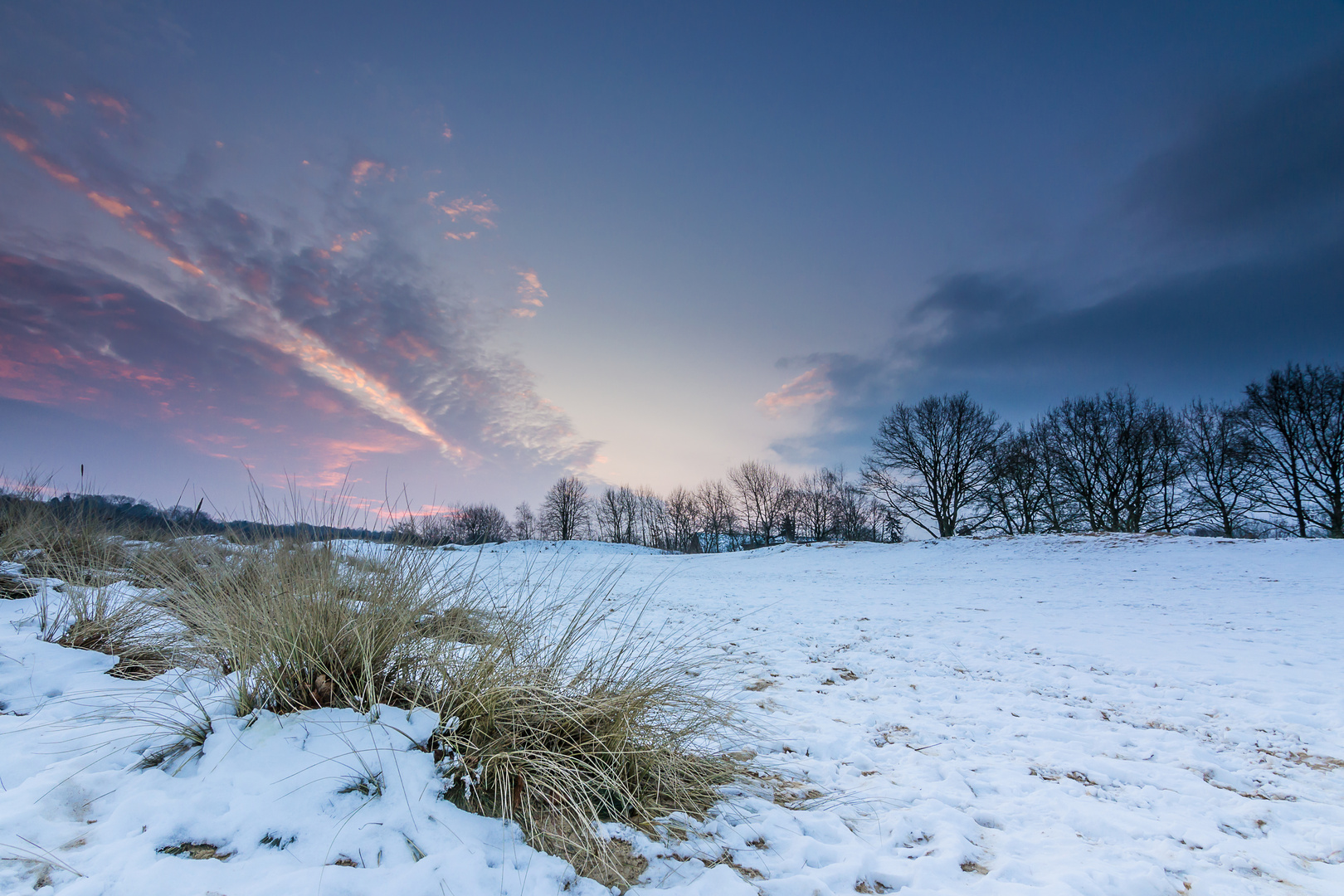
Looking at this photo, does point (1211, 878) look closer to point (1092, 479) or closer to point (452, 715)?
point (452, 715)

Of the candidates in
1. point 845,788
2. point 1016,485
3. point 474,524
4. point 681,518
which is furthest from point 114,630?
point 681,518

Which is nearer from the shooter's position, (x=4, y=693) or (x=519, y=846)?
(x=519, y=846)

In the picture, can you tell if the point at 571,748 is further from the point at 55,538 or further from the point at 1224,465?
the point at 1224,465

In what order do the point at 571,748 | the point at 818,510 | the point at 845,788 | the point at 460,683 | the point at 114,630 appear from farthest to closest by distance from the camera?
the point at 818,510
the point at 114,630
the point at 845,788
the point at 460,683
the point at 571,748

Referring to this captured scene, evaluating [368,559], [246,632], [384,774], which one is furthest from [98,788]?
[368,559]

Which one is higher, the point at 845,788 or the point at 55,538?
the point at 55,538

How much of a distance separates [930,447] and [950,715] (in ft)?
103

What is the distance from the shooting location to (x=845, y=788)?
117 inches

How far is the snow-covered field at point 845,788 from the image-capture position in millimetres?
1765

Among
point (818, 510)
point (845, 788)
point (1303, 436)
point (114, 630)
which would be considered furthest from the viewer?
point (818, 510)

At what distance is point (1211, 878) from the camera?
2221 mm

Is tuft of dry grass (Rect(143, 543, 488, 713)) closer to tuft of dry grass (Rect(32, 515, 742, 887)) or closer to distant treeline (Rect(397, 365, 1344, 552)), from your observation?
tuft of dry grass (Rect(32, 515, 742, 887))

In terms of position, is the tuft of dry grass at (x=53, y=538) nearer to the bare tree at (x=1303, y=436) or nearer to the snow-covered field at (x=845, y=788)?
the snow-covered field at (x=845, y=788)

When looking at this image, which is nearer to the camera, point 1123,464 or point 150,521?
point 150,521
